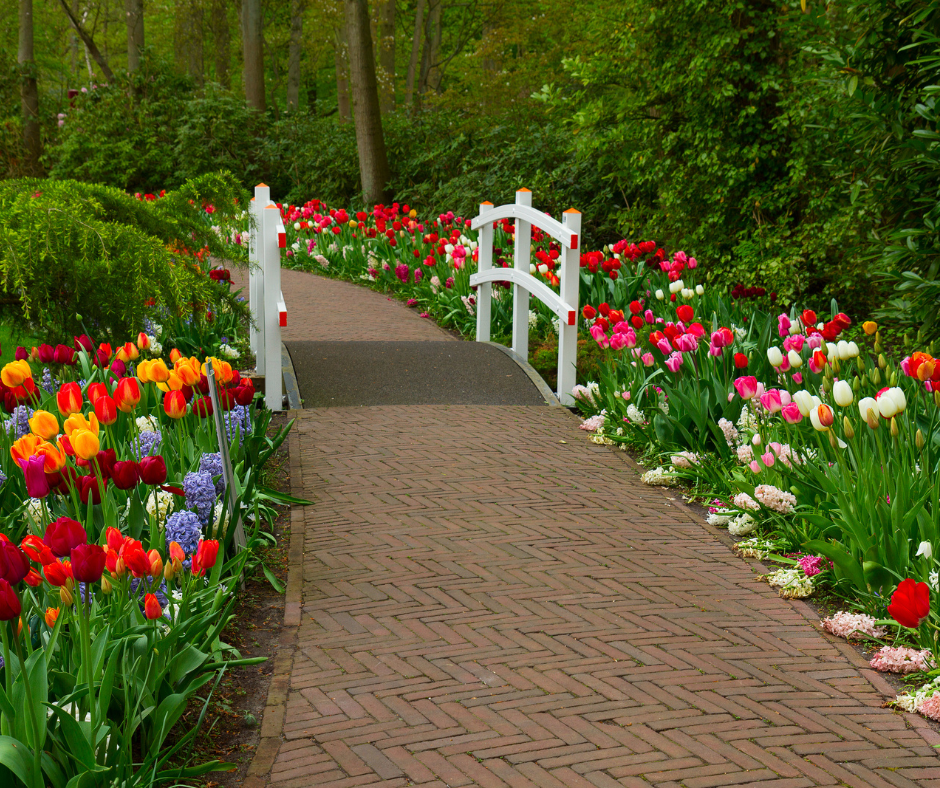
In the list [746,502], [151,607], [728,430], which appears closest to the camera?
[151,607]

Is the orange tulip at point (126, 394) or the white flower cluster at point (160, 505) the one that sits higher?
the orange tulip at point (126, 394)

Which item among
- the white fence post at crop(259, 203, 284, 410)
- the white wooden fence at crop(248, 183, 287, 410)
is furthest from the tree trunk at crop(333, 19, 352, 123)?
the white fence post at crop(259, 203, 284, 410)

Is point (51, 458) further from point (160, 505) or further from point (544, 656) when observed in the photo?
point (544, 656)

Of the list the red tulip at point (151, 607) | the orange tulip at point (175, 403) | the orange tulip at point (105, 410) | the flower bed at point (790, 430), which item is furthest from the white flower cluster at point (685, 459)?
the red tulip at point (151, 607)

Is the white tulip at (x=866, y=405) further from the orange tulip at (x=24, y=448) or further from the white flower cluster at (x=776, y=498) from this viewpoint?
the orange tulip at (x=24, y=448)

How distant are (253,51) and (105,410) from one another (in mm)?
20559

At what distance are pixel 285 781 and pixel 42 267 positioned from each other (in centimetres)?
386

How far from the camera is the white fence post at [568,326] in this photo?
756cm

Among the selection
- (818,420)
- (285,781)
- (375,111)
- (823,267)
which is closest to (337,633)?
(285,781)

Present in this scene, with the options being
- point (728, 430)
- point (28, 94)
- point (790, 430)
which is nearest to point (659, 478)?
point (728, 430)

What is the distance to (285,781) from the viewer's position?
9.81 feet

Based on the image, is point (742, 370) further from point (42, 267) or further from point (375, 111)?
point (375, 111)

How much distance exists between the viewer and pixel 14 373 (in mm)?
4117

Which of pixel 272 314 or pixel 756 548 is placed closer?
pixel 756 548
